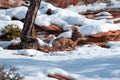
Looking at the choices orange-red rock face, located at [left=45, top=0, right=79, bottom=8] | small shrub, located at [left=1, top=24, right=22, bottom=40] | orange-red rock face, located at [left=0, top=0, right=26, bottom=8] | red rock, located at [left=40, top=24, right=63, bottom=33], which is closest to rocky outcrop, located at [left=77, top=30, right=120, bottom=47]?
red rock, located at [left=40, top=24, right=63, bottom=33]

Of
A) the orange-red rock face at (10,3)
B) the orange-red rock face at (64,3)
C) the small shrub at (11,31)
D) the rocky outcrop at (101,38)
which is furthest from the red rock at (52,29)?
the orange-red rock face at (64,3)

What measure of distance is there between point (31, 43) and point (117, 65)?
18.4 ft

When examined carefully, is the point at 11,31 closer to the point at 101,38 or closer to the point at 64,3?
the point at 101,38

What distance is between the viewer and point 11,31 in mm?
18656

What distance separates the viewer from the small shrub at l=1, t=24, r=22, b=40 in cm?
1848

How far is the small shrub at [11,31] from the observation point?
18478 millimetres

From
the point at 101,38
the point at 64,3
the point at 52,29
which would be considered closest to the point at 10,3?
the point at 64,3

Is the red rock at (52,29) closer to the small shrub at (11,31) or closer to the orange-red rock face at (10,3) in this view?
the small shrub at (11,31)

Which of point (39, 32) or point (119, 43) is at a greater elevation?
point (39, 32)

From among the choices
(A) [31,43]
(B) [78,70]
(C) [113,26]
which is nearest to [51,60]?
(B) [78,70]

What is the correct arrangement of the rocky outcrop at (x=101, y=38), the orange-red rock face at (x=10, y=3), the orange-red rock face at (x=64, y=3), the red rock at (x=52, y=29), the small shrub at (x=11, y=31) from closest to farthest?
the rocky outcrop at (x=101, y=38) → the small shrub at (x=11, y=31) → the red rock at (x=52, y=29) → the orange-red rock face at (x=10, y=3) → the orange-red rock face at (x=64, y=3)

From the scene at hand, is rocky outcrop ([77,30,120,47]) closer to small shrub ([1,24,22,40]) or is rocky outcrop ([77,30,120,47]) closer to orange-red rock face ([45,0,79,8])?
small shrub ([1,24,22,40])

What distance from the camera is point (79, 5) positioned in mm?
29844

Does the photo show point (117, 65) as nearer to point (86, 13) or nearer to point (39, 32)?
point (39, 32)
